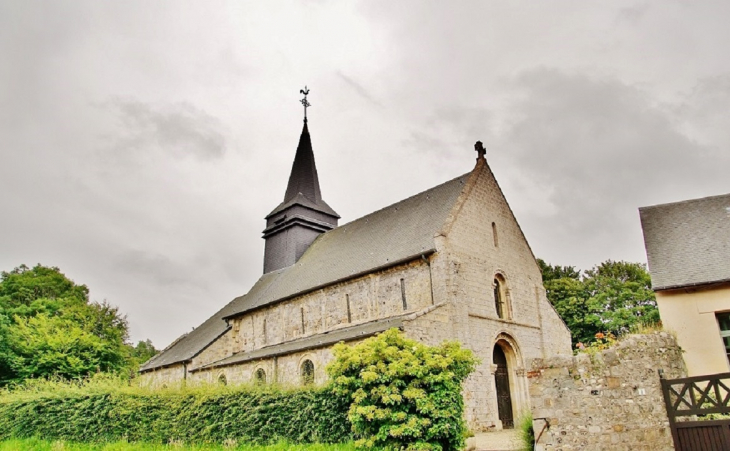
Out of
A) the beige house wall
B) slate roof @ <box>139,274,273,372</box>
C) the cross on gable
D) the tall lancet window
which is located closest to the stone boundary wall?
the beige house wall

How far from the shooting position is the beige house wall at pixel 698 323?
43.5 feet

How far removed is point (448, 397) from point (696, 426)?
5141 mm

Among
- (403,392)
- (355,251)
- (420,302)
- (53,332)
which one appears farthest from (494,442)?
(53,332)

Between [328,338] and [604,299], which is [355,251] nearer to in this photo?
[328,338]

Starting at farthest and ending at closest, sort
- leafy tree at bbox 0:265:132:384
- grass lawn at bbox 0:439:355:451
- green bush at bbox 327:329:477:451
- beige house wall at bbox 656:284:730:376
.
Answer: leafy tree at bbox 0:265:132:384 < beige house wall at bbox 656:284:730:376 < grass lawn at bbox 0:439:355:451 < green bush at bbox 327:329:477:451

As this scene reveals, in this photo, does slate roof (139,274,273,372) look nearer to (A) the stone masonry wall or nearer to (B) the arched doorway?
(A) the stone masonry wall

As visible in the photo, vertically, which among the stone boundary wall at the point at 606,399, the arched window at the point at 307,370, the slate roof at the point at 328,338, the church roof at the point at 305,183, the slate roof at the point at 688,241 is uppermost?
the church roof at the point at 305,183

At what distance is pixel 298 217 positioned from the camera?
3177cm

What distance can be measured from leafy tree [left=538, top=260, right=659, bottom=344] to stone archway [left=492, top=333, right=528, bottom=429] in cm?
1648

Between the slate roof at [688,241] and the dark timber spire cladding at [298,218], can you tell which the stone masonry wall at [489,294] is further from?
the dark timber spire cladding at [298,218]

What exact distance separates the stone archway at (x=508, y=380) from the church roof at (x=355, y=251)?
5343 mm

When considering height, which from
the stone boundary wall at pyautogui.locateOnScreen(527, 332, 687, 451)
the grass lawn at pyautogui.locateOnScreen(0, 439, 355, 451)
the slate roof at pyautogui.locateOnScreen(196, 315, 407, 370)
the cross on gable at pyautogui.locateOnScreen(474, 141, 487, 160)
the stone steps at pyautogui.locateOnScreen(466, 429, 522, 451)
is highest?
the cross on gable at pyautogui.locateOnScreen(474, 141, 487, 160)

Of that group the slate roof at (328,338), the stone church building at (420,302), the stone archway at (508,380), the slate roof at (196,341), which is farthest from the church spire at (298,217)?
the stone archway at (508,380)

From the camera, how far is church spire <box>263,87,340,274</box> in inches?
1257
